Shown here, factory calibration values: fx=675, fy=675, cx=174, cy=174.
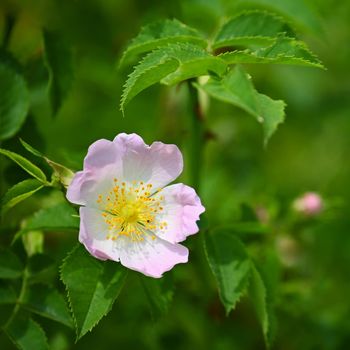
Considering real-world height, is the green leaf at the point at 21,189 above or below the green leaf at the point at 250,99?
below

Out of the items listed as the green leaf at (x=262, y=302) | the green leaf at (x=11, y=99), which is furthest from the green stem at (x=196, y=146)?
the green leaf at (x=11, y=99)

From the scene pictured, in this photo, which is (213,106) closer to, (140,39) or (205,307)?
(205,307)

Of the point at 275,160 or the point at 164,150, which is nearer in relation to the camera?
the point at 164,150

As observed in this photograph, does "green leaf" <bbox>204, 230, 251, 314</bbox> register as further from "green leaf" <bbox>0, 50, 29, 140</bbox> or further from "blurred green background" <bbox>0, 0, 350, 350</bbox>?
"green leaf" <bbox>0, 50, 29, 140</bbox>

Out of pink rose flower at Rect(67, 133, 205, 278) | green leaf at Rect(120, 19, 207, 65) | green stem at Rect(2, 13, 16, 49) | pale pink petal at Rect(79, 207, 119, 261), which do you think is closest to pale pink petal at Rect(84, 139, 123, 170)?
pink rose flower at Rect(67, 133, 205, 278)

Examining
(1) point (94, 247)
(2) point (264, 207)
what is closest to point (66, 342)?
(1) point (94, 247)

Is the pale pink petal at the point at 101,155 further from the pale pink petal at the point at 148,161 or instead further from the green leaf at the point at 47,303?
the green leaf at the point at 47,303
